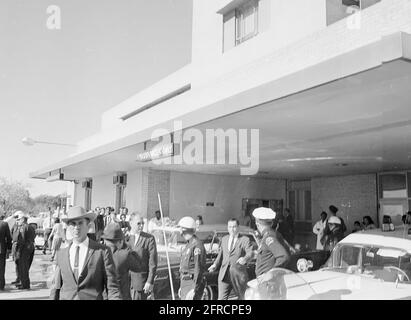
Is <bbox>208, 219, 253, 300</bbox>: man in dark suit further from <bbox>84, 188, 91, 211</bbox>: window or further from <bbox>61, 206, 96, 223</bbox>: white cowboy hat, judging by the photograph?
<bbox>84, 188, 91, 211</bbox>: window

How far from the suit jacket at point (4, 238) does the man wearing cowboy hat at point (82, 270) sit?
588 cm

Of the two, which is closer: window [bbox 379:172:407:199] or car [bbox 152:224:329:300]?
car [bbox 152:224:329:300]

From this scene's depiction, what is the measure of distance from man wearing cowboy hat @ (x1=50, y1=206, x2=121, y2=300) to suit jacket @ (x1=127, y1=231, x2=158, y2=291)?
6.87 ft

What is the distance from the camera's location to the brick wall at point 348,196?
49.3ft

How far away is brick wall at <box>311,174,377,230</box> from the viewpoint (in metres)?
15.0

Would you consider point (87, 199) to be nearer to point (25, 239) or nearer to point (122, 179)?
point (122, 179)

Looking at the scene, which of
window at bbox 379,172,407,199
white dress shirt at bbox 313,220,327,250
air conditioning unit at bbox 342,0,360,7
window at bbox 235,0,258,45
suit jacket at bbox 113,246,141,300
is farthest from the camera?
window at bbox 235,0,258,45

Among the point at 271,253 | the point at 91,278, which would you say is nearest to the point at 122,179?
the point at 271,253

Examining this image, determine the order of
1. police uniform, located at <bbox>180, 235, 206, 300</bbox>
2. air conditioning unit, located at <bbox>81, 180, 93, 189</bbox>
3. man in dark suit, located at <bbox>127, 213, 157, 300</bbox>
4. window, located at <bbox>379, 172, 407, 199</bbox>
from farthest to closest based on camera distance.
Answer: air conditioning unit, located at <bbox>81, 180, 93, 189</bbox>
window, located at <bbox>379, 172, 407, 199</bbox>
man in dark suit, located at <bbox>127, 213, 157, 300</bbox>
police uniform, located at <bbox>180, 235, 206, 300</bbox>

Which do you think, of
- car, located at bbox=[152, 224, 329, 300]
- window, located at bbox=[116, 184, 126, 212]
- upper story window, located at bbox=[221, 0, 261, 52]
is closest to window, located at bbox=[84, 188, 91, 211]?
window, located at bbox=[116, 184, 126, 212]

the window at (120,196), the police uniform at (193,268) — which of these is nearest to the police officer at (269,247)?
the police uniform at (193,268)

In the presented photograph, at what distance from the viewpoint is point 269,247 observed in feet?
16.4

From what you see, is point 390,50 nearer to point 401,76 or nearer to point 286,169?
point 401,76

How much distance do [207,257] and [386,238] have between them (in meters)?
3.34
